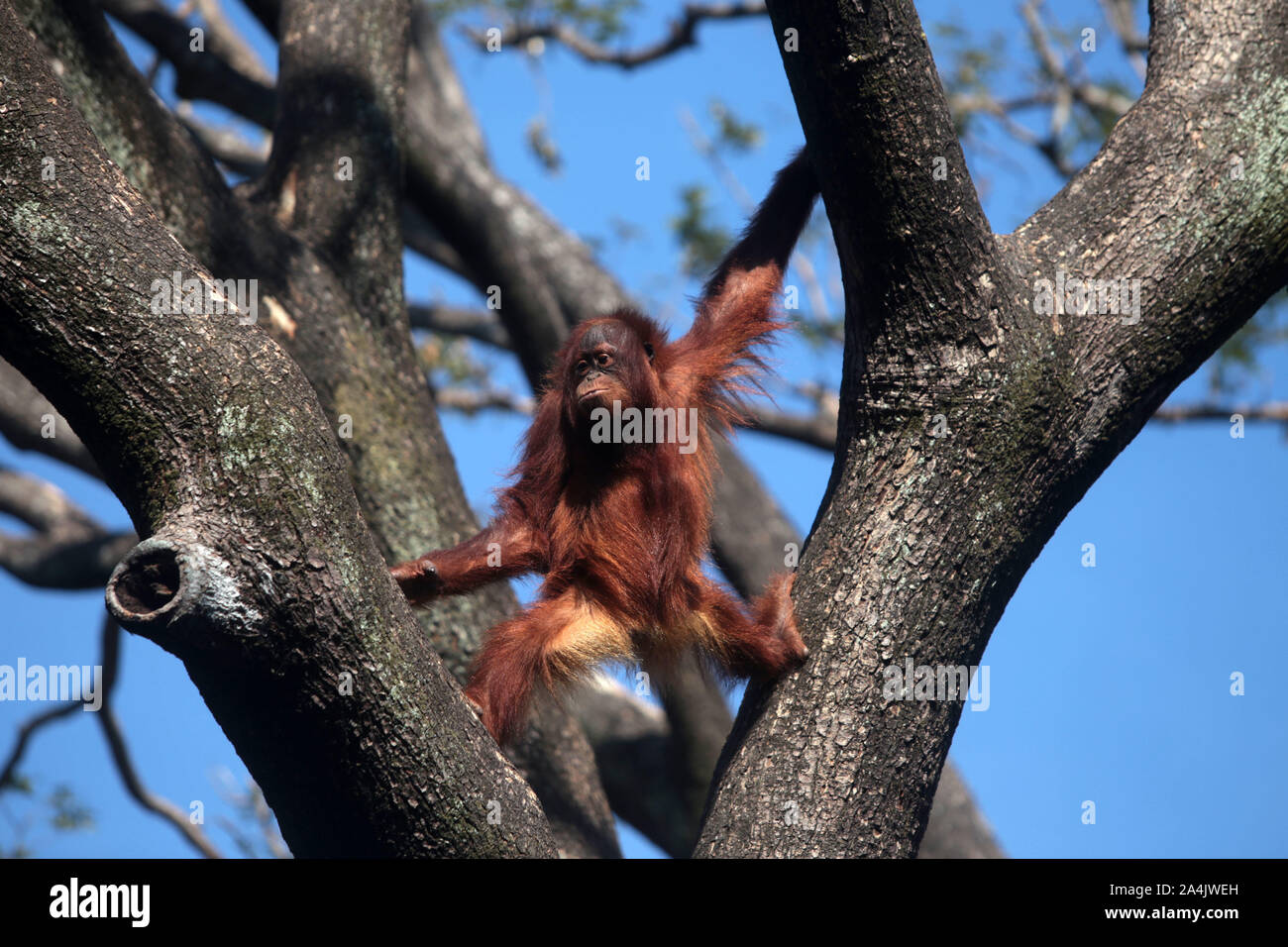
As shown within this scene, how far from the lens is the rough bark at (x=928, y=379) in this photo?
4.06 metres

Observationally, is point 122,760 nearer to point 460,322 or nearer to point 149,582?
point 460,322

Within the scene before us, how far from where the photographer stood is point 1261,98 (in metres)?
4.76

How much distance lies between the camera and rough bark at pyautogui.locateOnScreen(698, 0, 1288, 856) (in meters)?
4.06

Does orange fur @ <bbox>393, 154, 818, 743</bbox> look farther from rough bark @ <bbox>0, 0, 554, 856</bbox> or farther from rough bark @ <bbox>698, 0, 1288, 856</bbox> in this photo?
rough bark @ <bbox>0, 0, 554, 856</bbox>

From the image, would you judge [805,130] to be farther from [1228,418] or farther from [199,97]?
[1228,418]

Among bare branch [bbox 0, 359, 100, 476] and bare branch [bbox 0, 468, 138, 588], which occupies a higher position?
bare branch [bbox 0, 359, 100, 476]

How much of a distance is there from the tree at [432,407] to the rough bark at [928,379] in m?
0.01

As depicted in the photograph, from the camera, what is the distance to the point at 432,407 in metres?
6.44

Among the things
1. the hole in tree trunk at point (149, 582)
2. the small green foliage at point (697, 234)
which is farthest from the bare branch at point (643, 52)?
the hole in tree trunk at point (149, 582)

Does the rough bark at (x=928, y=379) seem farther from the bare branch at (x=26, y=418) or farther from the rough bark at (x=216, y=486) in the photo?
the bare branch at (x=26, y=418)

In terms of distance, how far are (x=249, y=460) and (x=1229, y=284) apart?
3.75 m

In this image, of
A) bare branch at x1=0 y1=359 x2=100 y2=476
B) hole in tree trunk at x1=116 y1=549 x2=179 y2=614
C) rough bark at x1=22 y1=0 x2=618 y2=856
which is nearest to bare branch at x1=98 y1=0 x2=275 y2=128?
rough bark at x1=22 y1=0 x2=618 y2=856

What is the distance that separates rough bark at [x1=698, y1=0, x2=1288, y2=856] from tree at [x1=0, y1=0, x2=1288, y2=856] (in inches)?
0.5
